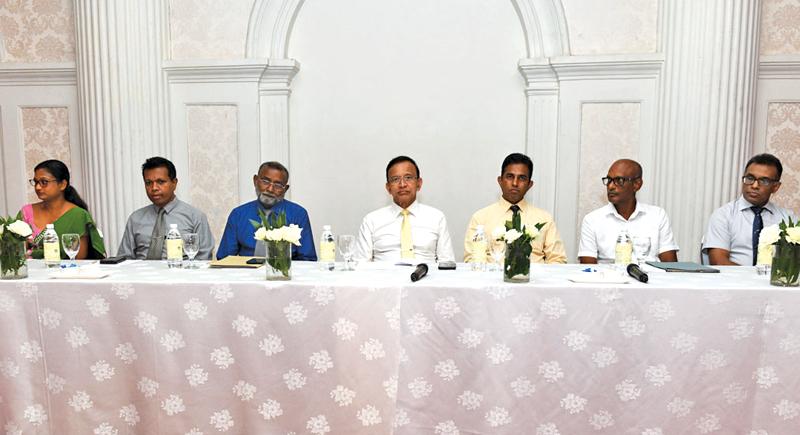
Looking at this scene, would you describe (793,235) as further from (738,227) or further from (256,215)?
(256,215)

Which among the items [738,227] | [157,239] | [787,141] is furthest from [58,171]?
[787,141]

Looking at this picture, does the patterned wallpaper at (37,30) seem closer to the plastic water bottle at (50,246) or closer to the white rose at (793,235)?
the plastic water bottle at (50,246)

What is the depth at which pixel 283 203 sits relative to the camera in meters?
4.00

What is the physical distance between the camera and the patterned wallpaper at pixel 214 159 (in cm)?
475

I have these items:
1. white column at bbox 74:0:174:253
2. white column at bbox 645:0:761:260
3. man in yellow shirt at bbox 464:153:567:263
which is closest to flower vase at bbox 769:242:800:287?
man in yellow shirt at bbox 464:153:567:263

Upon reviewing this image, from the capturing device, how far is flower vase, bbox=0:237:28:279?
8.61 ft

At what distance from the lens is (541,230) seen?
3.82m

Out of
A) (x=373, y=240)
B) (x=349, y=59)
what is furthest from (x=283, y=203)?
(x=349, y=59)

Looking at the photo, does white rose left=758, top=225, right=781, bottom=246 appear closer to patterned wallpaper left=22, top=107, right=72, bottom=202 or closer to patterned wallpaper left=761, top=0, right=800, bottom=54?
patterned wallpaper left=761, top=0, right=800, bottom=54

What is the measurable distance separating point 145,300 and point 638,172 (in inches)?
112

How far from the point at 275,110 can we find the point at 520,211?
83.2 inches

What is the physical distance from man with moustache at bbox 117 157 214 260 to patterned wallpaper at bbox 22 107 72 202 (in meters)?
1.77

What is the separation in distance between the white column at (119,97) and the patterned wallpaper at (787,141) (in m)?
4.60

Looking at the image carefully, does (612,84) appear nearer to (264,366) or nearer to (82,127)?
(264,366)
